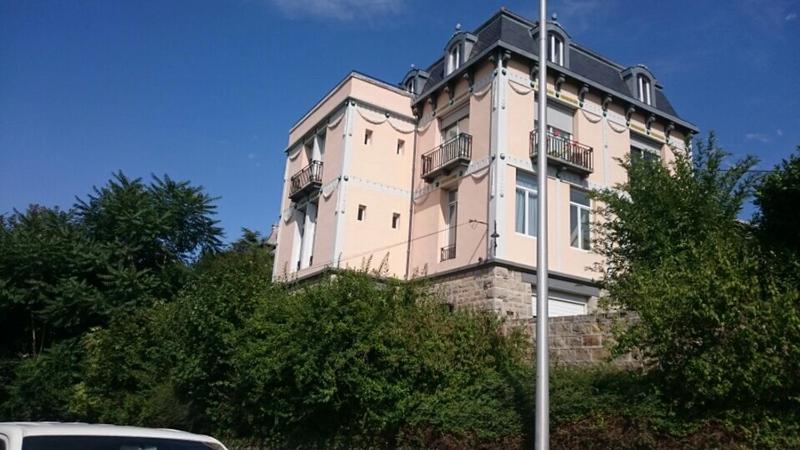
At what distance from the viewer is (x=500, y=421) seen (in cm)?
1038

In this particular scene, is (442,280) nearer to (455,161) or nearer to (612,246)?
(455,161)

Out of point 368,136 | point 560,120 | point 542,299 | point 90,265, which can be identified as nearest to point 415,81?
Answer: point 368,136

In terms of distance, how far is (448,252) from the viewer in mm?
21219

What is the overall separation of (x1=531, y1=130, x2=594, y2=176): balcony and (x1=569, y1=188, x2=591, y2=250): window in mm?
808

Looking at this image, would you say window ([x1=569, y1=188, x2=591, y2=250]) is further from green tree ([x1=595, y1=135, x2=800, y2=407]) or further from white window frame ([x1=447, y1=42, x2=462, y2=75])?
green tree ([x1=595, y1=135, x2=800, y2=407])

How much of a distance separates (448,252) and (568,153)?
512 centimetres

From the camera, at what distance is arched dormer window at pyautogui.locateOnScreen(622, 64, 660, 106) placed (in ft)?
80.2

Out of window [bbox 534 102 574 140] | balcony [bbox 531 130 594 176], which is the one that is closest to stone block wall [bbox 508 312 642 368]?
balcony [bbox 531 130 594 176]

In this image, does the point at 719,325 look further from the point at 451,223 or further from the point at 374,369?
the point at 451,223

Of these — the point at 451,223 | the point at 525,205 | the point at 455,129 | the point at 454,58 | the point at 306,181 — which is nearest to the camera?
the point at 525,205

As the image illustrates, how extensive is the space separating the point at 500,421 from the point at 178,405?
10.6 m

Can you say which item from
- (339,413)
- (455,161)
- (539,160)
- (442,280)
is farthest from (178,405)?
(539,160)

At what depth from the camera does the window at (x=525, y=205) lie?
64.6 ft

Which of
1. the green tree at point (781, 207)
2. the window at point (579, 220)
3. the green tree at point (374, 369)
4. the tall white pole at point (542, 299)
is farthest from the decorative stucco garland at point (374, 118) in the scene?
the green tree at point (781, 207)
